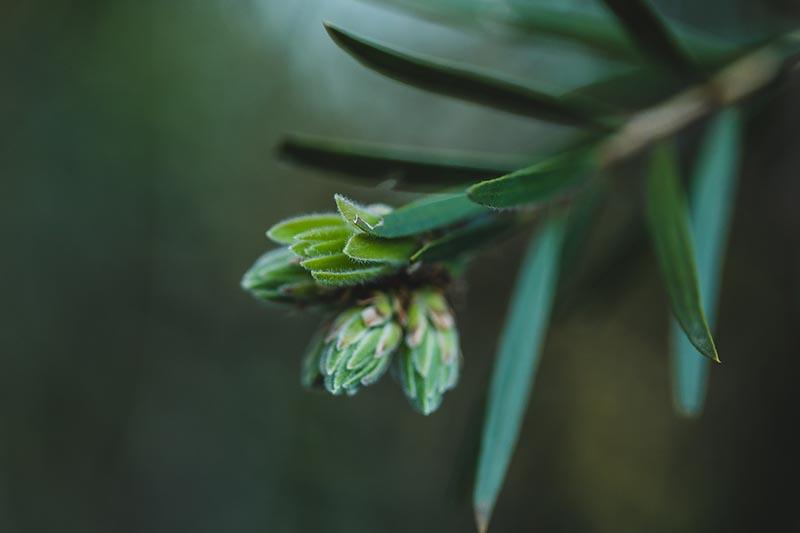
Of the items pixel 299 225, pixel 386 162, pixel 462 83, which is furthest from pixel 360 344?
pixel 462 83

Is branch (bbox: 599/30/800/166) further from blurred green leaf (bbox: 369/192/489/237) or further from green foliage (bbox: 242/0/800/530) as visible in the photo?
blurred green leaf (bbox: 369/192/489/237)

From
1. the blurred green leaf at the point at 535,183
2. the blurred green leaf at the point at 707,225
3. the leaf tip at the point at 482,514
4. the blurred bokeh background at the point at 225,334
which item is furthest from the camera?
the blurred bokeh background at the point at 225,334

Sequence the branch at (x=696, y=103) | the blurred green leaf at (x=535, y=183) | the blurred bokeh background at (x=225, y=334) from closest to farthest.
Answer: the blurred green leaf at (x=535, y=183) → the branch at (x=696, y=103) → the blurred bokeh background at (x=225, y=334)

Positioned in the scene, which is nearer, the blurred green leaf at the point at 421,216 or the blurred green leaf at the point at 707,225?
the blurred green leaf at the point at 421,216

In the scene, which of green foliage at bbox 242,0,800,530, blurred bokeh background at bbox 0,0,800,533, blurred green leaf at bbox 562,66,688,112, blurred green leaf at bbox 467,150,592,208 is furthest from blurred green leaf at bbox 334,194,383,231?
blurred bokeh background at bbox 0,0,800,533

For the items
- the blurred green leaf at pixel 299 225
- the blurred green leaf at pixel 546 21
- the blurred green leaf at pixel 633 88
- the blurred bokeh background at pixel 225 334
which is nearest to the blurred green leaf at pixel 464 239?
the blurred green leaf at pixel 299 225

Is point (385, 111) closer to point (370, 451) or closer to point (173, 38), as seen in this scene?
point (173, 38)

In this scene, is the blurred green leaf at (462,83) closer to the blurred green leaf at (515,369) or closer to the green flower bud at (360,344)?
the blurred green leaf at (515,369)

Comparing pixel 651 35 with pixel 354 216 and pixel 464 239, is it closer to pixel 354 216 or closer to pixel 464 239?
pixel 464 239
